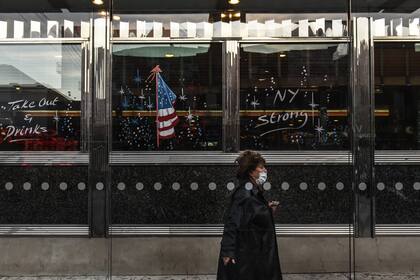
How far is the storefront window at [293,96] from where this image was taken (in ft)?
22.3

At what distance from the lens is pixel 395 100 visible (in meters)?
6.78

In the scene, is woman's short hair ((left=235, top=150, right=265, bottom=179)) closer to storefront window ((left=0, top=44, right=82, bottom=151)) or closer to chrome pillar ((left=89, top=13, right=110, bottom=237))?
chrome pillar ((left=89, top=13, right=110, bottom=237))

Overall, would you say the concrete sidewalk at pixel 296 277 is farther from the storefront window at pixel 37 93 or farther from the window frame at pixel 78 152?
the storefront window at pixel 37 93

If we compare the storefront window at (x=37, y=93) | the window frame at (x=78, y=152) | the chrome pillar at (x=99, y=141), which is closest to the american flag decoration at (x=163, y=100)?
the chrome pillar at (x=99, y=141)

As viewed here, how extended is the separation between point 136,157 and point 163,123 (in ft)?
1.73

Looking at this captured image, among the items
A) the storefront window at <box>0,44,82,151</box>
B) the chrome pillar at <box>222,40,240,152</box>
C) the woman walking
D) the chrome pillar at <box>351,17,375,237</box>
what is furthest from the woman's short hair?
the storefront window at <box>0,44,82,151</box>

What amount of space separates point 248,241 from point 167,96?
9.39 feet

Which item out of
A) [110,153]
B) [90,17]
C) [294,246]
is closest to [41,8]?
[90,17]

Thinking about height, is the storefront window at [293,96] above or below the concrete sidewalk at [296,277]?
above

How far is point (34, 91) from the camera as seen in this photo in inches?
269

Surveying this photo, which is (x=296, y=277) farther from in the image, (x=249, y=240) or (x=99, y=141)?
(x=99, y=141)

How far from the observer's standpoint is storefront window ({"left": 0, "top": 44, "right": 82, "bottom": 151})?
268 inches

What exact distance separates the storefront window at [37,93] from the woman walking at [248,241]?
313 cm

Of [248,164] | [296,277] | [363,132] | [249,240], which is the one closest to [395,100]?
[363,132]
